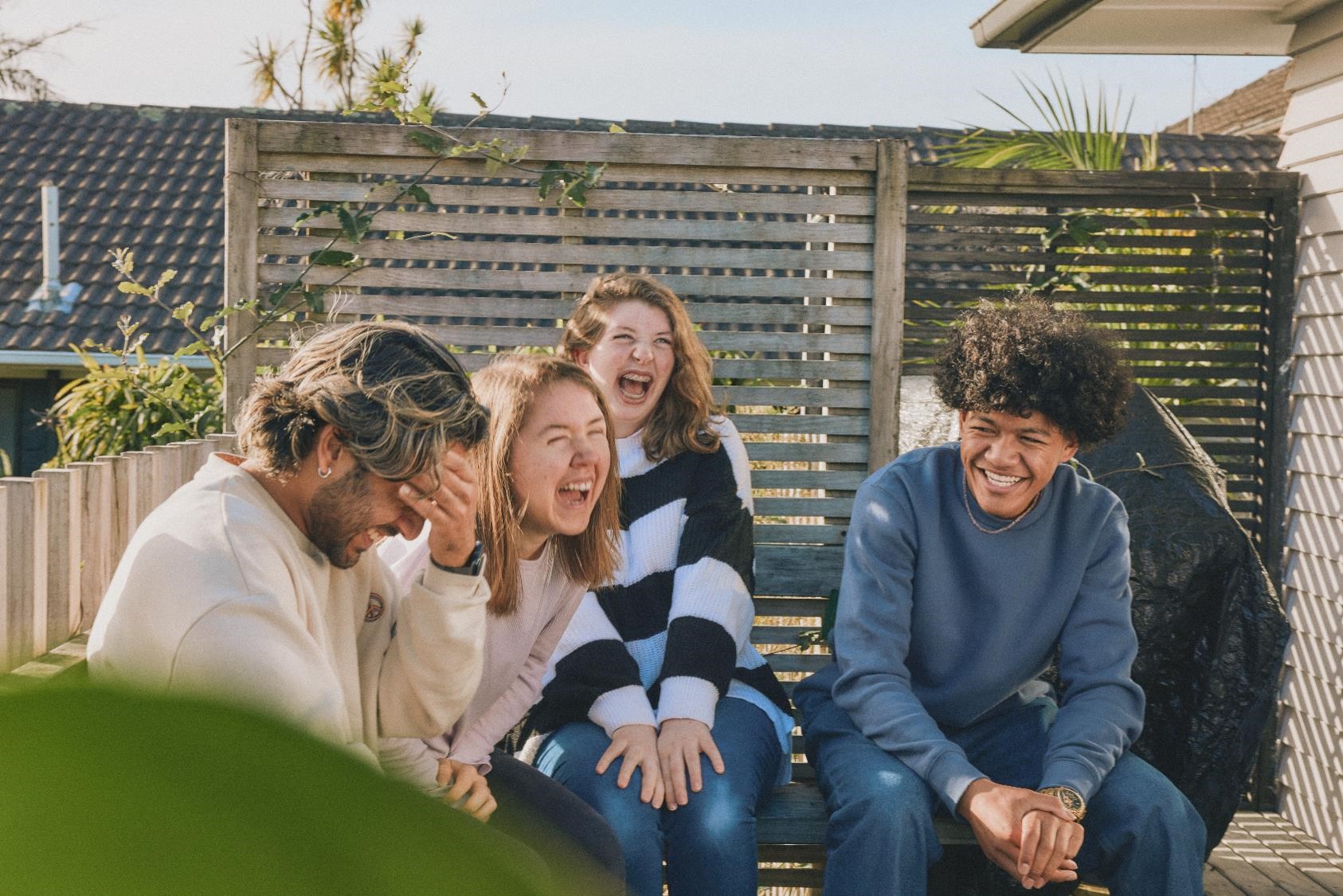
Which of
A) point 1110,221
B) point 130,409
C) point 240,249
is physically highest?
point 1110,221

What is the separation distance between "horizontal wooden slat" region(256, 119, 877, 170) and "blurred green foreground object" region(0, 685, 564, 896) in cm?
374

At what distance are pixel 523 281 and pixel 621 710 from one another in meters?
1.51

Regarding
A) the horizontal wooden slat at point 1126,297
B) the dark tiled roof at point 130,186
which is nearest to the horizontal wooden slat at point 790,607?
the horizontal wooden slat at point 1126,297

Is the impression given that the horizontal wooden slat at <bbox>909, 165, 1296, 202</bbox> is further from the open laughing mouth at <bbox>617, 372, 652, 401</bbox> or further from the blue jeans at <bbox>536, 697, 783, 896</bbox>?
the blue jeans at <bbox>536, 697, 783, 896</bbox>

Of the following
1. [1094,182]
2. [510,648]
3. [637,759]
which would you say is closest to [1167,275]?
[1094,182]

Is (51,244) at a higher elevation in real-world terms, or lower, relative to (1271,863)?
higher

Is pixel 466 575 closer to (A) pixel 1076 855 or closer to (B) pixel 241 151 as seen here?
(A) pixel 1076 855

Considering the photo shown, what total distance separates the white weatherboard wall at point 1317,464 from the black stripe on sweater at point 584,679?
2.83m

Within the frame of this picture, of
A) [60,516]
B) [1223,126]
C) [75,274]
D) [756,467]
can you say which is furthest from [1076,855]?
[1223,126]

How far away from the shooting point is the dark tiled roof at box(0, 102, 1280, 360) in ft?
37.0

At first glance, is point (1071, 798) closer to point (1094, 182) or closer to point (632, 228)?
point (632, 228)

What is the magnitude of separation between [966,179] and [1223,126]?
58.6ft

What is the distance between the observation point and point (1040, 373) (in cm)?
283

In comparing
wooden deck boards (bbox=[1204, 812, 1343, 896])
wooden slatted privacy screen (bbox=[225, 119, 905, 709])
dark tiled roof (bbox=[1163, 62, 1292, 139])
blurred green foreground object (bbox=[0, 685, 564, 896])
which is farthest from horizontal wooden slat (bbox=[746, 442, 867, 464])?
dark tiled roof (bbox=[1163, 62, 1292, 139])
